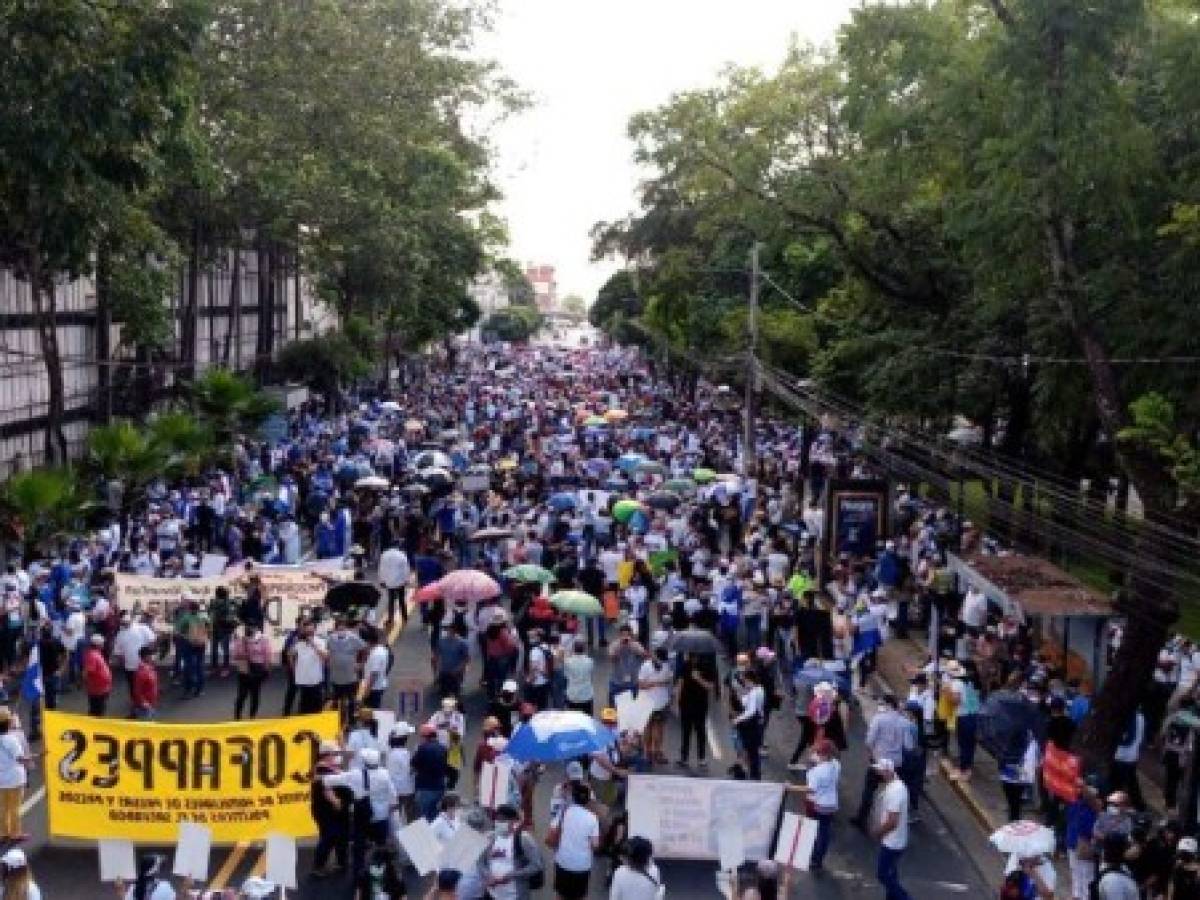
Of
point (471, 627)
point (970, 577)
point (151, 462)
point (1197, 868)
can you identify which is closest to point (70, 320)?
point (151, 462)

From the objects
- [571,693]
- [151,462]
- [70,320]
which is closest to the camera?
[571,693]

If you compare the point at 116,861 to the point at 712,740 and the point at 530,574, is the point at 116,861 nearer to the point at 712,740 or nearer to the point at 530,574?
the point at 712,740

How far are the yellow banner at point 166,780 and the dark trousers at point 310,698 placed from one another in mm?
4192

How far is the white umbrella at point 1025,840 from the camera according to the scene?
1114cm

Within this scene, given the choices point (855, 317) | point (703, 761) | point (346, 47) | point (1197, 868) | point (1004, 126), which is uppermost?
point (346, 47)

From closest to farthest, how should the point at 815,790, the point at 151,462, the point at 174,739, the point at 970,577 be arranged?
1. the point at 174,739
2. the point at 815,790
3. the point at 970,577
4. the point at 151,462

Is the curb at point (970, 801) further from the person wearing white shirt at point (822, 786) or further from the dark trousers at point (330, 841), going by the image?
the dark trousers at point (330, 841)

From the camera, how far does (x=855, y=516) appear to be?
2644 centimetres

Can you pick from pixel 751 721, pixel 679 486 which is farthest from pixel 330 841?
pixel 679 486

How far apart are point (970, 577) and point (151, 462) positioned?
15.5m

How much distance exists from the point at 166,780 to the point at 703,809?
4.19 m

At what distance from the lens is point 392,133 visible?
41.5m

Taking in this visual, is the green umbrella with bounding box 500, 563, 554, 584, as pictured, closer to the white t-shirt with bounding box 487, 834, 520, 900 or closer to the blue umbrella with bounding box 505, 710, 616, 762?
the blue umbrella with bounding box 505, 710, 616, 762

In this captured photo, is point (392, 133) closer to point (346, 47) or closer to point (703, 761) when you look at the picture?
point (346, 47)
